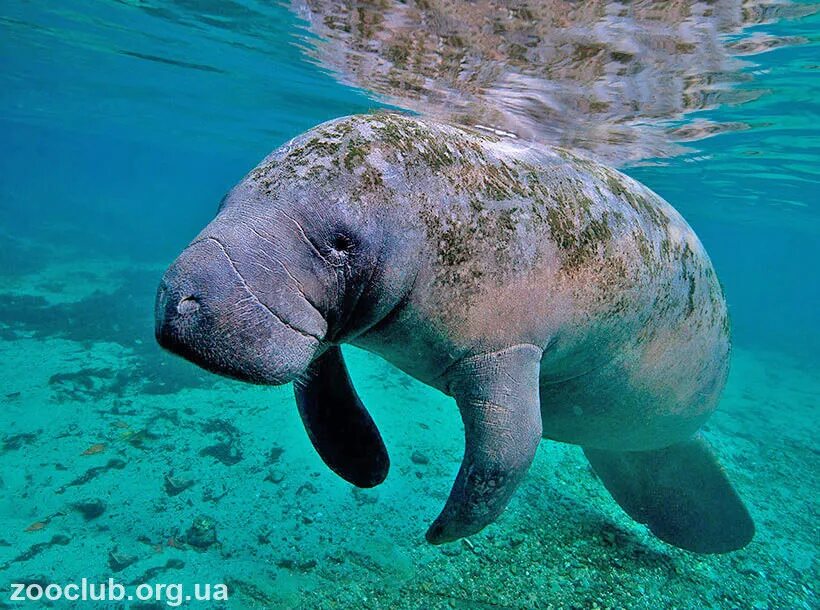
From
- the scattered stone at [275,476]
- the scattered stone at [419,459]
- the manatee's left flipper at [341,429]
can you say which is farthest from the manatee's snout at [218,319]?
the scattered stone at [419,459]

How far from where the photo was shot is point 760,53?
7184mm

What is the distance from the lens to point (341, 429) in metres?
3.05

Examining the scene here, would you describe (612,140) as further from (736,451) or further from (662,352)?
(662,352)

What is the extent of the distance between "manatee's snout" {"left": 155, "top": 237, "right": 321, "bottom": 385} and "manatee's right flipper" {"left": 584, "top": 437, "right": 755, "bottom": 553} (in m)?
4.27

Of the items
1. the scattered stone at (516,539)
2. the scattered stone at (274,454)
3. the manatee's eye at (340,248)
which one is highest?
the manatee's eye at (340,248)

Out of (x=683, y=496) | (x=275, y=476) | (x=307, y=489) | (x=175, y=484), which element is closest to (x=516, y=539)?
(x=683, y=496)

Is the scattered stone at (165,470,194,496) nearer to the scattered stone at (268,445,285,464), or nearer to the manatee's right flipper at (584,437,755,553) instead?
the scattered stone at (268,445,285,464)

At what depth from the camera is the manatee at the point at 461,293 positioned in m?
1.71

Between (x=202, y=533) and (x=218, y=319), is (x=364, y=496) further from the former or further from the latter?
(x=218, y=319)

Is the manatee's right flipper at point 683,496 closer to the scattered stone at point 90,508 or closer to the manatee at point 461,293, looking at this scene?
the manatee at point 461,293

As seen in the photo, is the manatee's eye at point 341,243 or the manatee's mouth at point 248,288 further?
the manatee's eye at point 341,243

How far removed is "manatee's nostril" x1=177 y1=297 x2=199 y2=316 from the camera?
5.08ft

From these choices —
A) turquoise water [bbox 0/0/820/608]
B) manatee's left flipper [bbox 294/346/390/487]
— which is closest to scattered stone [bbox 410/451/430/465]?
turquoise water [bbox 0/0/820/608]

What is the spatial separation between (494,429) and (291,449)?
4785 mm
